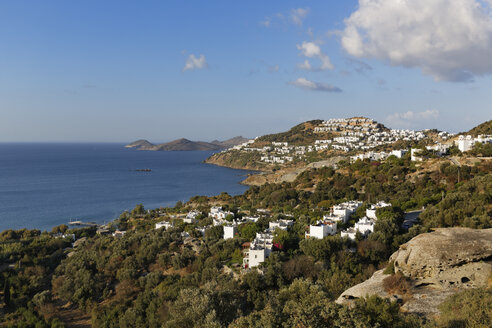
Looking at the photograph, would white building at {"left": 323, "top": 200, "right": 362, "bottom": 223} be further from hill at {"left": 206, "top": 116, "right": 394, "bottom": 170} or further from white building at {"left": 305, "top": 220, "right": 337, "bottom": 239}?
hill at {"left": 206, "top": 116, "right": 394, "bottom": 170}

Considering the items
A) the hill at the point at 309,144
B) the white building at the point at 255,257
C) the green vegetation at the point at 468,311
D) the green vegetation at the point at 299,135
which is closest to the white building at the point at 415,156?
the white building at the point at 255,257

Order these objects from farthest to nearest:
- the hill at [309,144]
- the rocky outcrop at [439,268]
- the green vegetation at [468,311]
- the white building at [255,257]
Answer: the hill at [309,144], the white building at [255,257], the rocky outcrop at [439,268], the green vegetation at [468,311]

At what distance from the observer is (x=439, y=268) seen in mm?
10742

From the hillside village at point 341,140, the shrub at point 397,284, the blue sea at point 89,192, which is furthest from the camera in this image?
the hillside village at point 341,140

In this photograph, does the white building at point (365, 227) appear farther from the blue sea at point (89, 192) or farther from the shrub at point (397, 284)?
the blue sea at point (89, 192)

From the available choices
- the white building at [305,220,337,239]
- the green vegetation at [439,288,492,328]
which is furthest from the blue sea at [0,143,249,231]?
the green vegetation at [439,288,492,328]

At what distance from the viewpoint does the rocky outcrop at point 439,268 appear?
10.0 metres

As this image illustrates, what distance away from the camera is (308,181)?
4500 centimetres

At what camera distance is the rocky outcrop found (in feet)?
32.8

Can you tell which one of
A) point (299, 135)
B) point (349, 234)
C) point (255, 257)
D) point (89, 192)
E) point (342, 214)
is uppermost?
point (299, 135)

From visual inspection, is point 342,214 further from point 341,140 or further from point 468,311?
point 341,140

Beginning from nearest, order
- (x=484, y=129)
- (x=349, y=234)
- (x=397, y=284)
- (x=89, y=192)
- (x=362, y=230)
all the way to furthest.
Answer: (x=397, y=284) < (x=349, y=234) < (x=362, y=230) < (x=484, y=129) < (x=89, y=192)

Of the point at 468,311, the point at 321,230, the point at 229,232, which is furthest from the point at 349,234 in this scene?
the point at 468,311

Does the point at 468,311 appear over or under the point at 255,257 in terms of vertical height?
over
